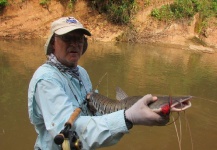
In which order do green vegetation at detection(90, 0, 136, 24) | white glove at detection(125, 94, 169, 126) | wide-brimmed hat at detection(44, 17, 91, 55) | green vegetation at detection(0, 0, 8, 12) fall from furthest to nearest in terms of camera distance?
green vegetation at detection(90, 0, 136, 24)
green vegetation at detection(0, 0, 8, 12)
wide-brimmed hat at detection(44, 17, 91, 55)
white glove at detection(125, 94, 169, 126)

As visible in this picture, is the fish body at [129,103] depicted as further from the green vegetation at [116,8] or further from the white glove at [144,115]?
the green vegetation at [116,8]

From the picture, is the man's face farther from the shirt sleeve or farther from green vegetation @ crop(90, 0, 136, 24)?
green vegetation @ crop(90, 0, 136, 24)

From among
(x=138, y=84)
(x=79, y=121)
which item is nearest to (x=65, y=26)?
(x=79, y=121)

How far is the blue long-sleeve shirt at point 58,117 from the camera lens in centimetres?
152

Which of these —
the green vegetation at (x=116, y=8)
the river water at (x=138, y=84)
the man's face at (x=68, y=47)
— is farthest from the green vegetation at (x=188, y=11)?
the man's face at (x=68, y=47)

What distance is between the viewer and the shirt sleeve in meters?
1.51

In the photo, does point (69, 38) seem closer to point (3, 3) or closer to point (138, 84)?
point (138, 84)

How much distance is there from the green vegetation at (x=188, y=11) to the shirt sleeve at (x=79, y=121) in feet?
64.0

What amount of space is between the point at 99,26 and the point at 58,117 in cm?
1811

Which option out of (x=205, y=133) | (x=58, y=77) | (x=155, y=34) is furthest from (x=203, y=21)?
(x=58, y=77)

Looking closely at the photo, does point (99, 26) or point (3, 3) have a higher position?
point (3, 3)

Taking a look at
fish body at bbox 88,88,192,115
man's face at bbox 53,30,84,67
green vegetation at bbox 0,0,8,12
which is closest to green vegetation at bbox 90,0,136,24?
green vegetation at bbox 0,0,8,12

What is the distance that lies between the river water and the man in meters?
0.55

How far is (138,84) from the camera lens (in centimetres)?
896
